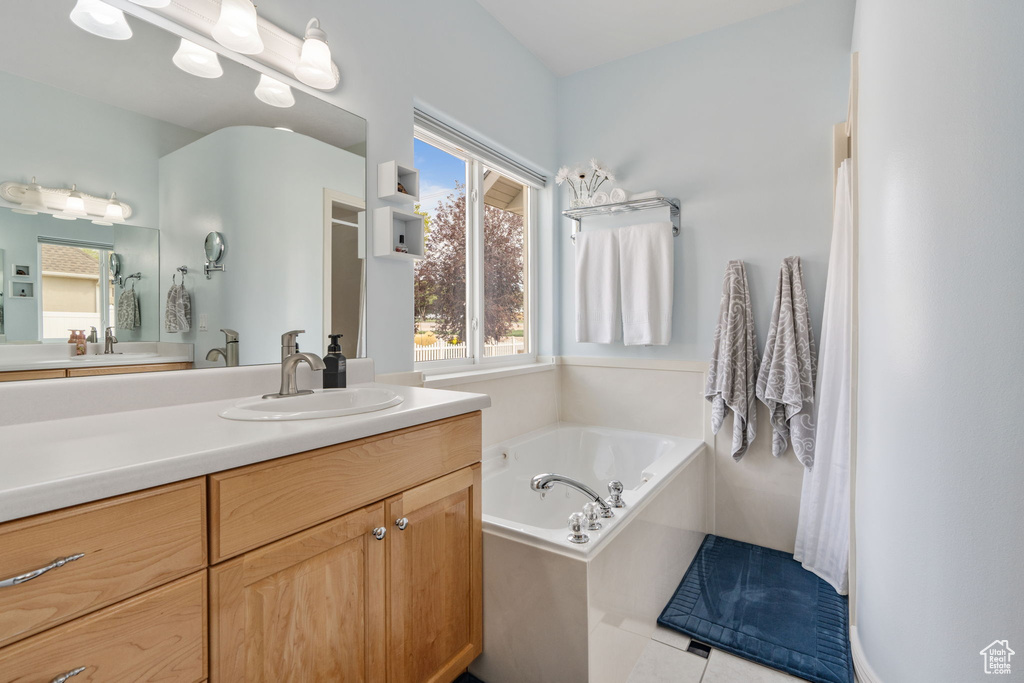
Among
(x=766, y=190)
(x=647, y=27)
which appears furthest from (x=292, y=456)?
(x=647, y=27)

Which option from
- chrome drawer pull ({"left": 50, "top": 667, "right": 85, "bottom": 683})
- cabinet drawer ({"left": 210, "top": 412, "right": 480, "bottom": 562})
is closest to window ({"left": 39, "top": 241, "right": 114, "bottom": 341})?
cabinet drawer ({"left": 210, "top": 412, "right": 480, "bottom": 562})

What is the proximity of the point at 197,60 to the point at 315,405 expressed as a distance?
3.35 ft

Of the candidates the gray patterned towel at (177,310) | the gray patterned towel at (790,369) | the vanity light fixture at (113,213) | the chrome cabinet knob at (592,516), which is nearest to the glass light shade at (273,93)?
the vanity light fixture at (113,213)

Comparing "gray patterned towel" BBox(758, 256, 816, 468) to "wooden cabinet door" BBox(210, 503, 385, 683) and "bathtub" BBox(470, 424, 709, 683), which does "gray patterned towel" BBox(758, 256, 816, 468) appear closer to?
"bathtub" BBox(470, 424, 709, 683)

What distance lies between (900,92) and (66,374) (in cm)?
209

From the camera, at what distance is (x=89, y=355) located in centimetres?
120

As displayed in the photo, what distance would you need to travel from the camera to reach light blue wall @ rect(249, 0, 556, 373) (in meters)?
1.77

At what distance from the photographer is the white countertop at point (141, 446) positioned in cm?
69

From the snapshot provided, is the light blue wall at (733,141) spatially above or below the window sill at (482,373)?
above

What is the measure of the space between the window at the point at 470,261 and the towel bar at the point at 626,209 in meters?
0.31

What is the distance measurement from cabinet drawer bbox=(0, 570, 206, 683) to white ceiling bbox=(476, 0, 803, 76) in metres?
2.63

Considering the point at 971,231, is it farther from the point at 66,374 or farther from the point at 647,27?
the point at 647,27

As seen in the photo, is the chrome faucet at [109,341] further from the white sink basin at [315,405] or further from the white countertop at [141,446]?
the white sink basin at [315,405]

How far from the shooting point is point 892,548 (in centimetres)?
123
